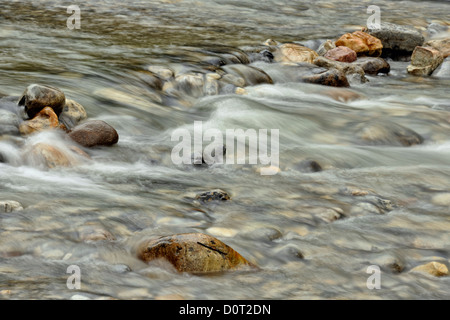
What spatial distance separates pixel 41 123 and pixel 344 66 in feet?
17.3

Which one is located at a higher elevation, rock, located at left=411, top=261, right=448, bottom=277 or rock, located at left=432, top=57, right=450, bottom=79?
rock, located at left=411, top=261, right=448, bottom=277

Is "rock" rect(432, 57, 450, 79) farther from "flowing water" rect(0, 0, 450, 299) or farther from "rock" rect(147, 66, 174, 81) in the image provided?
"rock" rect(147, 66, 174, 81)

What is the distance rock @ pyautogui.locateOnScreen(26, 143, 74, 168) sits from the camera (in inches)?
201

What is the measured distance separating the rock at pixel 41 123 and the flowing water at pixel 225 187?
13cm

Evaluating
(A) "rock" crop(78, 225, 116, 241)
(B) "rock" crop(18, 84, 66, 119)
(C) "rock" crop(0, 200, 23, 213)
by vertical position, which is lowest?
(A) "rock" crop(78, 225, 116, 241)

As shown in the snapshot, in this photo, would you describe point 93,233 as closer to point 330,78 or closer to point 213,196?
point 213,196

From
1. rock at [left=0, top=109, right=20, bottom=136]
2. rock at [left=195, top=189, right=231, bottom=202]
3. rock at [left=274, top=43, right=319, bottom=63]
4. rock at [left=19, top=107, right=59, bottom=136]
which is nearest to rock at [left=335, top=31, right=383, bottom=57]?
rock at [left=274, top=43, right=319, bottom=63]

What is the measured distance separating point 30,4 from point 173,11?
2.82 metres

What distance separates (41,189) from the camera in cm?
455

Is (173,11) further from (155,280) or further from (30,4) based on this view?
(155,280)

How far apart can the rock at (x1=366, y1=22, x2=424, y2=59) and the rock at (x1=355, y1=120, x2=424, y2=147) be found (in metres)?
4.51

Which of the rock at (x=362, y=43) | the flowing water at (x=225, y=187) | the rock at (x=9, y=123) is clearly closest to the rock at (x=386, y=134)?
the flowing water at (x=225, y=187)
